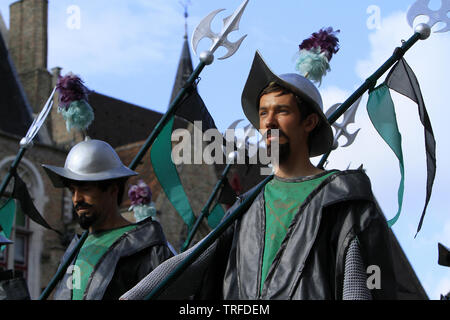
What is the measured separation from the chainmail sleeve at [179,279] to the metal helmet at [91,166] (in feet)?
5.04

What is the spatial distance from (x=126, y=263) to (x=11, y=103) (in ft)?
69.0

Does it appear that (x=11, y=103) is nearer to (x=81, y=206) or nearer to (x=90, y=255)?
(x=90, y=255)

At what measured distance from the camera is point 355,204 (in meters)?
4.36

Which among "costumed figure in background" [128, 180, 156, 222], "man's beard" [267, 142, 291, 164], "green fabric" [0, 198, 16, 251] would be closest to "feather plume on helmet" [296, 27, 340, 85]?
"man's beard" [267, 142, 291, 164]

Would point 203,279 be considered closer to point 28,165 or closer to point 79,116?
point 79,116

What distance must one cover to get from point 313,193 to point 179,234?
2338cm

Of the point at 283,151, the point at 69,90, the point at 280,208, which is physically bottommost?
the point at 280,208

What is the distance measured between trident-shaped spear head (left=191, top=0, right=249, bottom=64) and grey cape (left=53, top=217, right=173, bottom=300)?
112cm

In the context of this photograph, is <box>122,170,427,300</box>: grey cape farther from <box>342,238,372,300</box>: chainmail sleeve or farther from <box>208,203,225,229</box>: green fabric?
<box>208,203,225,229</box>: green fabric

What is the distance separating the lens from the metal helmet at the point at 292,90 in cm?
459

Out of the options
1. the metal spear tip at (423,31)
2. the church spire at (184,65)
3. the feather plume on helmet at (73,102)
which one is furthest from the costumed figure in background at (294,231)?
the church spire at (184,65)

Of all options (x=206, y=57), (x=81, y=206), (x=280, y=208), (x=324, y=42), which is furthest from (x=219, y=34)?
(x=280, y=208)

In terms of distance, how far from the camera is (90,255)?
6211 mm

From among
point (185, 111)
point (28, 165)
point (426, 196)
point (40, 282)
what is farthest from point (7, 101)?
point (426, 196)
